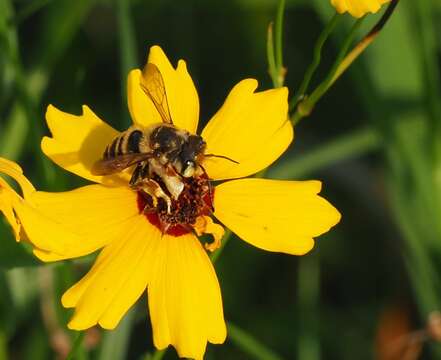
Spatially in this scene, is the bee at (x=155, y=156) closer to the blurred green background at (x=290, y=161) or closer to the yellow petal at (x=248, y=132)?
the yellow petal at (x=248, y=132)

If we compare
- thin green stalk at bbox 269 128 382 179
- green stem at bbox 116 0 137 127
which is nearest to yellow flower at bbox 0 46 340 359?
green stem at bbox 116 0 137 127

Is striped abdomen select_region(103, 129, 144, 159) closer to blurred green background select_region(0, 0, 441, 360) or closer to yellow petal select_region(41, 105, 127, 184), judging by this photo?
yellow petal select_region(41, 105, 127, 184)

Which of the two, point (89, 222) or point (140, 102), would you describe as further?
point (140, 102)

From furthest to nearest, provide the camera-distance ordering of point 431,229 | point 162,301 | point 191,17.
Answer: point 191,17
point 431,229
point 162,301

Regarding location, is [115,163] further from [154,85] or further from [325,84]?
[325,84]

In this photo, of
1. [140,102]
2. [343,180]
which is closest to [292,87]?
[343,180]

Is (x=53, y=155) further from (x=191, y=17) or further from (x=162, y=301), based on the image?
(x=191, y=17)

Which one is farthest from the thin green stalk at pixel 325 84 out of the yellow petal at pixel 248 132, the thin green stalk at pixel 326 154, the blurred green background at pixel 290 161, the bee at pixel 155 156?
the thin green stalk at pixel 326 154
